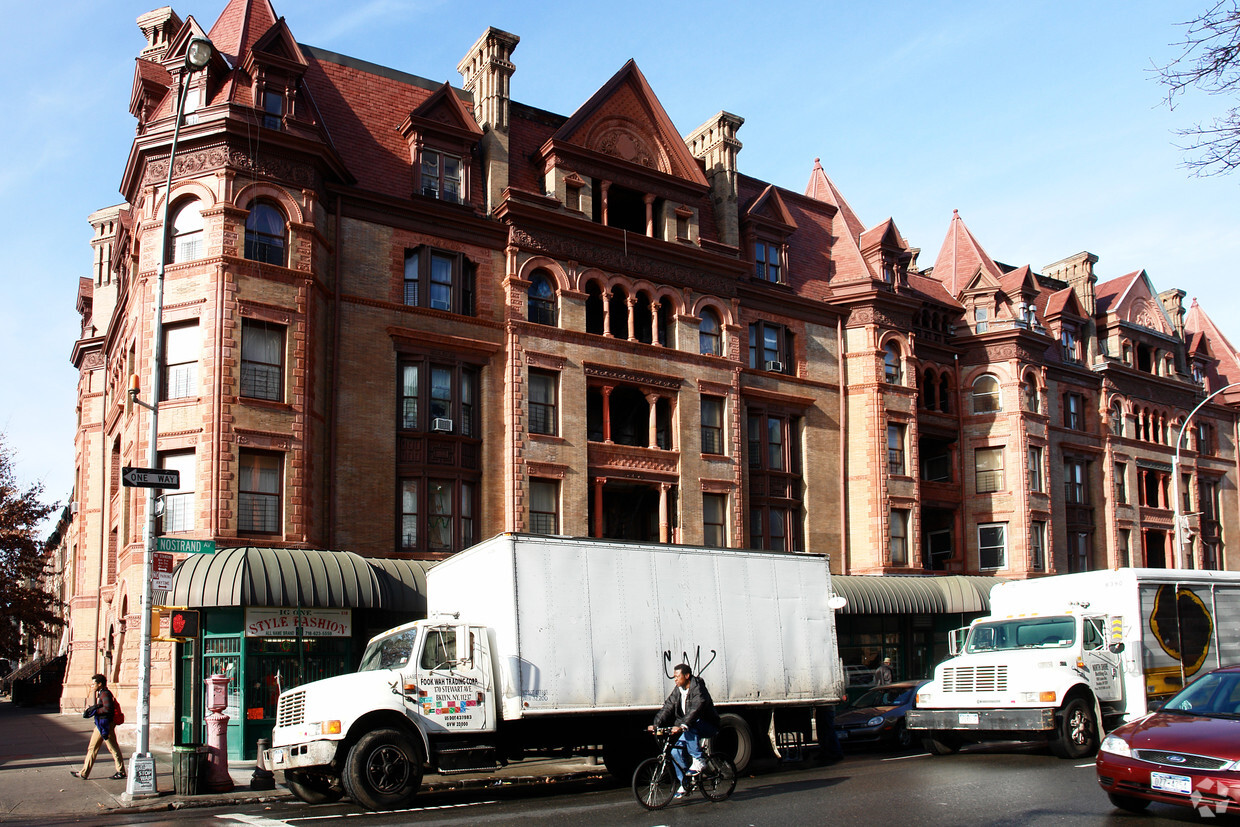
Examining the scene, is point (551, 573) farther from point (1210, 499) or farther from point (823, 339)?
point (1210, 499)

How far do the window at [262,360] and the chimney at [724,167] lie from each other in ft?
49.9

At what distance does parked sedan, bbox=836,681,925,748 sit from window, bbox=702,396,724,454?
10.6m

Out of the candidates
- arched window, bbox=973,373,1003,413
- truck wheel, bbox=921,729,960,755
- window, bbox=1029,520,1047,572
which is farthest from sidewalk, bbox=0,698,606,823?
arched window, bbox=973,373,1003,413

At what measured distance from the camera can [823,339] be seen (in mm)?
36062

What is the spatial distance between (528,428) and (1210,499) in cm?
3701

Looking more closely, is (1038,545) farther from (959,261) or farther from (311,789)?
(311,789)

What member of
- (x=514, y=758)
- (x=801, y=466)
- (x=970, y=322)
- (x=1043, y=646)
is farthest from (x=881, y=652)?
(x=514, y=758)

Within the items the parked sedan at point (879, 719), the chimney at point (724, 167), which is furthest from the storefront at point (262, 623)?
the chimney at point (724, 167)

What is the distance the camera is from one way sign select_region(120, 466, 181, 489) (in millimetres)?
16125

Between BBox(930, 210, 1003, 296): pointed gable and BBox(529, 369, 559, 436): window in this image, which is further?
BBox(930, 210, 1003, 296): pointed gable

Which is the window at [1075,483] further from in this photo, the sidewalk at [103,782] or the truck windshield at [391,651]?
the truck windshield at [391,651]

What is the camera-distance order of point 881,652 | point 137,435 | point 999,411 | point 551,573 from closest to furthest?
point 551,573, point 137,435, point 881,652, point 999,411

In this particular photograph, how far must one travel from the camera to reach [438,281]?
92.0 ft

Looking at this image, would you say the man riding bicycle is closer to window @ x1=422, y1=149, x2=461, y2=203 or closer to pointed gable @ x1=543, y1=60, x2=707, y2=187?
window @ x1=422, y1=149, x2=461, y2=203
